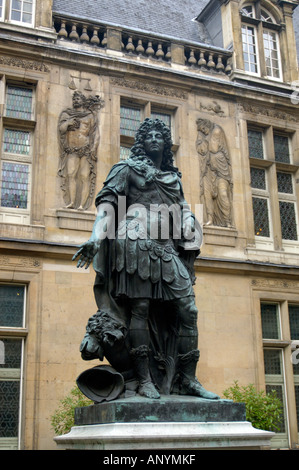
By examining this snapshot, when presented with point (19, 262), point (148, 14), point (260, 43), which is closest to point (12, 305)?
point (19, 262)

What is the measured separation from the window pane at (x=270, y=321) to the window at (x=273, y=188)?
59.3 inches

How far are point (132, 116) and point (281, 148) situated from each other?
14.0 ft

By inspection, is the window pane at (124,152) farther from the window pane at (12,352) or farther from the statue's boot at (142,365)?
the statue's boot at (142,365)

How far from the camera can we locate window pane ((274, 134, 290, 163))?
53.5ft

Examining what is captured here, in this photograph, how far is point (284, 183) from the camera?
637 inches

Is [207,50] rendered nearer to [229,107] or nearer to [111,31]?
[229,107]

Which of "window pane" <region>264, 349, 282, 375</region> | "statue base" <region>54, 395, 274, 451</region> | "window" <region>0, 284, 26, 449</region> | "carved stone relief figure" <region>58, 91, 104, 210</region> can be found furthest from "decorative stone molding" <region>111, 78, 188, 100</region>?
"statue base" <region>54, 395, 274, 451</region>

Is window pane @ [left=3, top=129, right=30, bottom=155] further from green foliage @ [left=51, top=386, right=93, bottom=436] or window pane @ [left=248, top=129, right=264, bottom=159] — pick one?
window pane @ [left=248, top=129, right=264, bottom=159]

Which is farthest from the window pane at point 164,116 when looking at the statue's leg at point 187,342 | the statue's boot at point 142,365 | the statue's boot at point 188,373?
the statue's boot at point 142,365

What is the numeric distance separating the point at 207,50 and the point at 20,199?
647 cm

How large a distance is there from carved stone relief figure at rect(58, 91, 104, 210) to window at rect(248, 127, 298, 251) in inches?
167

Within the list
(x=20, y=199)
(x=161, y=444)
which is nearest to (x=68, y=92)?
(x=20, y=199)

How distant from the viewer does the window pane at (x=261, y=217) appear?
1524cm

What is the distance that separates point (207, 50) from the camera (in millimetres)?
15953
